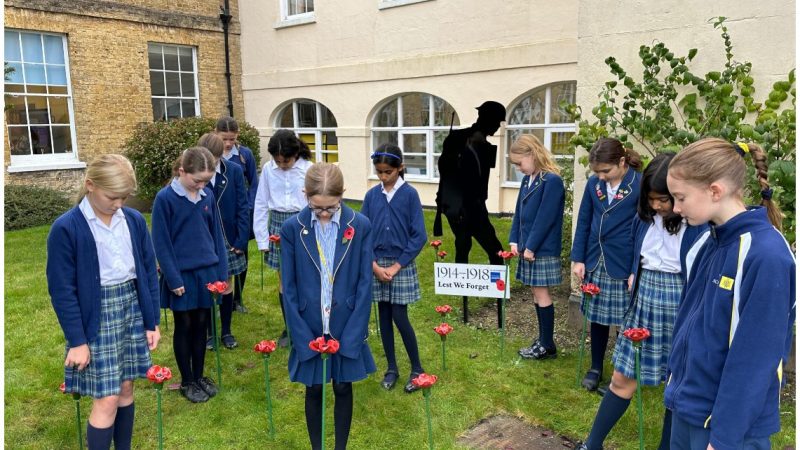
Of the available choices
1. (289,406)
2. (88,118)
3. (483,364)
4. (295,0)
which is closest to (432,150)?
(295,0)

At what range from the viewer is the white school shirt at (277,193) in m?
4.82

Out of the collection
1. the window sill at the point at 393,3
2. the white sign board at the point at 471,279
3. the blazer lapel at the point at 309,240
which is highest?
the window sill at the point at 393,3

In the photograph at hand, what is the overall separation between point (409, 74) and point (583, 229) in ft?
29.0

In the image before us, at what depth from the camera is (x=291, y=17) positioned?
45.6ft

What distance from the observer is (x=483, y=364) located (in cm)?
450

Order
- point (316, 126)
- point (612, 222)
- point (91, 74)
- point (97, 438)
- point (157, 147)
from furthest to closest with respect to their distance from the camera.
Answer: point (316, 126), point (91, 74), point (157, 147), point (612, 222), point (97, 438)

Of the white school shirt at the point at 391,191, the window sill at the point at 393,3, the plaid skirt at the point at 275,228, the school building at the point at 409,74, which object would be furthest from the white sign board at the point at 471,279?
the window sill at the point at 393,3

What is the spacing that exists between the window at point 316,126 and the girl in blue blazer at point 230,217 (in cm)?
931

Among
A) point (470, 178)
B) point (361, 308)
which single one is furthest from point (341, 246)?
point (470, 178)

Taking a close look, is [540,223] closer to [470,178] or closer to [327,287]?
[470,178]

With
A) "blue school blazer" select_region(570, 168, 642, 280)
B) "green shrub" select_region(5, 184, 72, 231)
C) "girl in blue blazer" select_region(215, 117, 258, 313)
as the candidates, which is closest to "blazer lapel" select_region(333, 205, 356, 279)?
"blue school blazer" select_region(570, 168, 642, 280)

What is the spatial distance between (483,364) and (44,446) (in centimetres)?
305

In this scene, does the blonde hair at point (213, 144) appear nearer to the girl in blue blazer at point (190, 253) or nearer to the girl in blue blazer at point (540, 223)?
the girl in blue blazer at point (190, 253)

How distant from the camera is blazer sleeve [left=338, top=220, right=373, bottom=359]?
2830 millimetres
